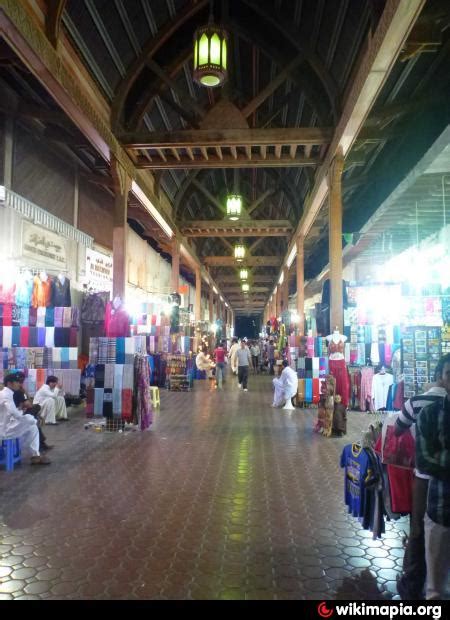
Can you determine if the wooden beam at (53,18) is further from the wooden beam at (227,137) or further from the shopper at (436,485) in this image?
the shopper at (436,485)

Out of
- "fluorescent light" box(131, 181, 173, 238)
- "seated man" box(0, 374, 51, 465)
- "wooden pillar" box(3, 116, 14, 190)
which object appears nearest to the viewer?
"seated man" box(0, 374, 51, 465)

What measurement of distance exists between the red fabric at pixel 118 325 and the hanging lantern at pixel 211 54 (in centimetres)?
393

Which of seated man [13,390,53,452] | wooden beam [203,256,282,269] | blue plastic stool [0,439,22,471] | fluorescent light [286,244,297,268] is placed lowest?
blue plastic stool [0,439,22,471]

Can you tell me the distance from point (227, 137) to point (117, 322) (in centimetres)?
427

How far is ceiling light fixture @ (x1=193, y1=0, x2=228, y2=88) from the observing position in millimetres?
6328

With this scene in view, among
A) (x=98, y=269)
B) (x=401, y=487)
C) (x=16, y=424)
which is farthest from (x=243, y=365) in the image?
(x=401, y=487)

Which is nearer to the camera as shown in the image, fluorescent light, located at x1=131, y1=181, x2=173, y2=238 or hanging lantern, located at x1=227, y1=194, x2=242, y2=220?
fluorescent light, located at x1=131, y1=181, x2=173, y2=238

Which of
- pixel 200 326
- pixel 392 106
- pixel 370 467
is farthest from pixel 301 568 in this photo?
pixel 200 326

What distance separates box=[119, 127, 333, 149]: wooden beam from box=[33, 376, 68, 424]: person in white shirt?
16.2 feet

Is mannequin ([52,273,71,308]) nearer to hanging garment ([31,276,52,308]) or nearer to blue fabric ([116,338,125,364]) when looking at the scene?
hanging garment ([31,276,52,308])

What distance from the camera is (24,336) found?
29.0 ft

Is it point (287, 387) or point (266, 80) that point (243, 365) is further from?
point (266, 80)

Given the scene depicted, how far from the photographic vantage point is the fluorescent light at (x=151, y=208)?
1089 cm

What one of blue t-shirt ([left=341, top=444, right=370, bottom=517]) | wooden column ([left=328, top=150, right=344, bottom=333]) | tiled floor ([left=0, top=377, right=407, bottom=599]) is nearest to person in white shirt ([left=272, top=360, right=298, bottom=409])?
wooden column ([left=328, top=150, right=344, bottom=333])
